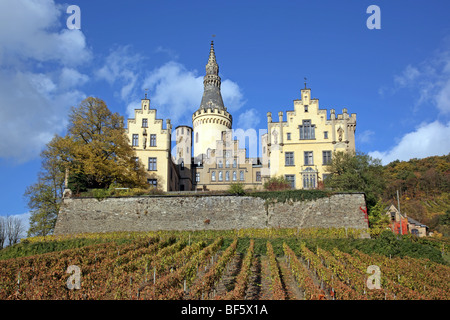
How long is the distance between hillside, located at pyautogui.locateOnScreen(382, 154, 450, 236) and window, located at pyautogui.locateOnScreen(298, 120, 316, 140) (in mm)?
34811

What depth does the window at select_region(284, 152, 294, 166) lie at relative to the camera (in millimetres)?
42938

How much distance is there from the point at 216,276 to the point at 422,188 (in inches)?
3149

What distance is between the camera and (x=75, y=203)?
3603cm

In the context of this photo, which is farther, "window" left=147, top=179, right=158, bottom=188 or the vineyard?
"window" left=147, top=179, right=158, bottom=188

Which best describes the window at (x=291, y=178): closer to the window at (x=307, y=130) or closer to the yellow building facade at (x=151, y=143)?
the window at (x=307, y=130)

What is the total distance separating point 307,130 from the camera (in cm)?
4362

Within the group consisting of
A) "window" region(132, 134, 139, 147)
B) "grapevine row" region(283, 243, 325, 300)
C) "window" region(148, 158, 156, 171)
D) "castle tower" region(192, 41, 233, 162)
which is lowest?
"grapevine row" region(283, 243, 325, 300)

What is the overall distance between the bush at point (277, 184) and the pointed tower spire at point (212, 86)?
2499 centimetres

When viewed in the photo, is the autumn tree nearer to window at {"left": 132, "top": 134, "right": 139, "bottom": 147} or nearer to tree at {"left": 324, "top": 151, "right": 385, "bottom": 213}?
window at {"left": 132, "top": 134, "right": 139, "bottom": 147}

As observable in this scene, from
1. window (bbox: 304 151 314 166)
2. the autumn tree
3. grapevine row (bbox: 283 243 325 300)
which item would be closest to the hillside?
window (bbox: 304 151 314 166)

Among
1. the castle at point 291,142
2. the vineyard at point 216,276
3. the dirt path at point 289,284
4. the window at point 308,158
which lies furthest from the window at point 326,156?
the dirt path at point 289,284

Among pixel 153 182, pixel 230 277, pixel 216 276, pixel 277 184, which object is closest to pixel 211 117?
pixel 153 182
